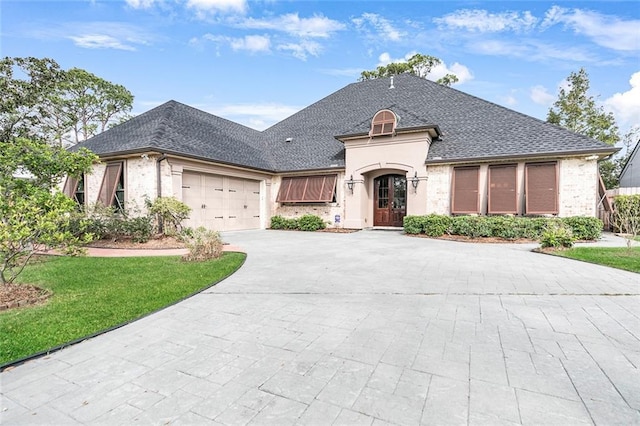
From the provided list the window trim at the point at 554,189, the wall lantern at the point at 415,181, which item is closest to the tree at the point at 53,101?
the wall lantern at the point at 415,181

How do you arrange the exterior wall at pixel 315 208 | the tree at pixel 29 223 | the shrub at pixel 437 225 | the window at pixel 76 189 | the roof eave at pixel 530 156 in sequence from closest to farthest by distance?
1. the tree at pixel 29 223
2. the roof eave at pixel 530 156
3. the shrub at pixel 437 225
4. the window at pixel 76 189
5. the exterior wall at pixel 315 208

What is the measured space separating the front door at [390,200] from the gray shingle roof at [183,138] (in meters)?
6.13

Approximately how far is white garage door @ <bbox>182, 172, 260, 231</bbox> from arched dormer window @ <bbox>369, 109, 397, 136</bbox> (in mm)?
6876

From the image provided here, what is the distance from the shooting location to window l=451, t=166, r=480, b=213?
41.5ft

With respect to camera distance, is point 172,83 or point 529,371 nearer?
point 529,371

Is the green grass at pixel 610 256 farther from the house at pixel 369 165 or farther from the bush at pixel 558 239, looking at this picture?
the house at pixel 369 165

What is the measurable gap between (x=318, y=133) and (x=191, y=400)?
57.6 ft

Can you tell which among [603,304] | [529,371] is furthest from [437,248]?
[529,371]

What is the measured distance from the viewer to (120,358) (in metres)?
2.80

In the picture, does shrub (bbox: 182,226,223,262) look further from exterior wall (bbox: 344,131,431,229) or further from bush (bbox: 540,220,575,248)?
bush (bbox: 540,220,575,248)

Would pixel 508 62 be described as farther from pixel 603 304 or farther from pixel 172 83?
pixel 172 83

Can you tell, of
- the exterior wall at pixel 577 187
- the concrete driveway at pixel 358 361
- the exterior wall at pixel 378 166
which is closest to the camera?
the concrete driveway at pixel 358 361

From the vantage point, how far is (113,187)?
1235 centimetres

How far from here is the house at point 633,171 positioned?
1917 centimetres
